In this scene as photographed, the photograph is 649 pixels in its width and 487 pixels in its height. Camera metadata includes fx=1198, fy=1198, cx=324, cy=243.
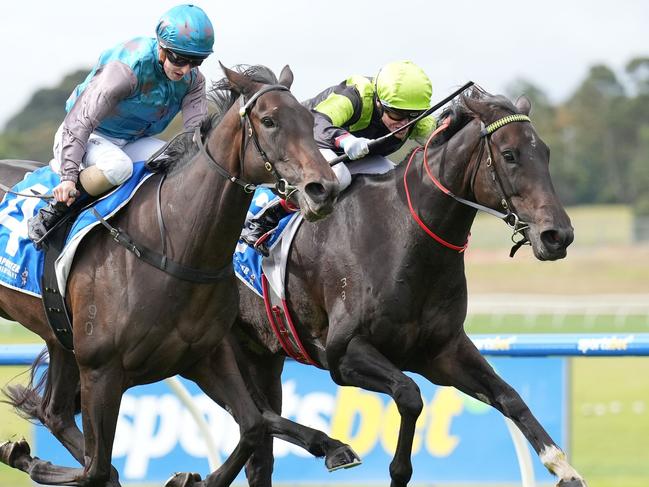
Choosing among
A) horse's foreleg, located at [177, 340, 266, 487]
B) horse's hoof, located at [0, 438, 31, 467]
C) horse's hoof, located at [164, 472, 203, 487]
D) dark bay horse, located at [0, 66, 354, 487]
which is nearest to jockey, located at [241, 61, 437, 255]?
dark bay horse, located at [0, 66, 354, 487]

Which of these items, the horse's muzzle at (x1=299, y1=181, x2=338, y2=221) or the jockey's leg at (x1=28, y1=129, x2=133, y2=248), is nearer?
the horse's muzzle at (x1=299, y1=181, x2=338, y2=221)

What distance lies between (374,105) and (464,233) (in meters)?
0.84

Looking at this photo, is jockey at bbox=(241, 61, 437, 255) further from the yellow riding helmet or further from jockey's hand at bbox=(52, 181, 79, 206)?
jockey's hand at bbox=(52, 181, 79, 206)

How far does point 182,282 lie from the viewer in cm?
465

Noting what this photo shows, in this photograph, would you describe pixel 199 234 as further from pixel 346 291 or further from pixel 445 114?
pixel 445 114

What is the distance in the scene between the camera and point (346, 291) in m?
5.32

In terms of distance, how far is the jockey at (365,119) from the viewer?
5.35 m

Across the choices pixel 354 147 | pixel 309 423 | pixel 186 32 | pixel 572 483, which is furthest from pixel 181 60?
pixel 309 423

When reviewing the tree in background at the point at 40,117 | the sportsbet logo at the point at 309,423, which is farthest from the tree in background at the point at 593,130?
the sportsbet logo at the point at 309,423

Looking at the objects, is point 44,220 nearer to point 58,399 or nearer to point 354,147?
point 58,399

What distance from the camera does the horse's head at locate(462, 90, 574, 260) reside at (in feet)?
15.5

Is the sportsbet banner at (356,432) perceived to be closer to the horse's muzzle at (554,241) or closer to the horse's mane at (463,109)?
the horse's mane at (463,109)

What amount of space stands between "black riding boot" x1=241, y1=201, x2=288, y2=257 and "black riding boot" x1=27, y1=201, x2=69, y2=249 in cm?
102

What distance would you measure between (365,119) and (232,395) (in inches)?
60.5
